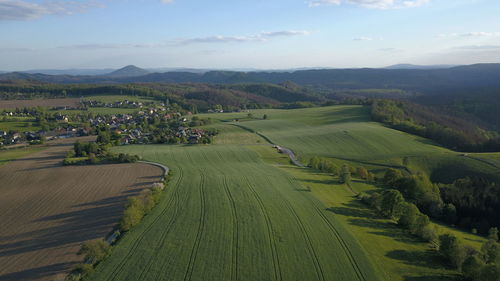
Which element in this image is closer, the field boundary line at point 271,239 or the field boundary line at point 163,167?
the field boundary line at point 271,239

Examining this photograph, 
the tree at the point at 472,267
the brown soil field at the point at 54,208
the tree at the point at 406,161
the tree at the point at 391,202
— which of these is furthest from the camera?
the tree at the point at 406,161

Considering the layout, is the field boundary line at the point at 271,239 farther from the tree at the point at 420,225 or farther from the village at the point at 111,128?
the village at the point at 111,128

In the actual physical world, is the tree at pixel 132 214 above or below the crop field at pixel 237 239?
above

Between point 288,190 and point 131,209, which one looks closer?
point 131,209

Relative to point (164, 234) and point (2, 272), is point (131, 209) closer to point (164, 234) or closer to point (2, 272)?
point (164, 234)

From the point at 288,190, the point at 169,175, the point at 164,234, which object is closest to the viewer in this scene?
the point at 164,234

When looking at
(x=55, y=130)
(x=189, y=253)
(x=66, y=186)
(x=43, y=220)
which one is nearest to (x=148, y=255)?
(x=189, y=253)

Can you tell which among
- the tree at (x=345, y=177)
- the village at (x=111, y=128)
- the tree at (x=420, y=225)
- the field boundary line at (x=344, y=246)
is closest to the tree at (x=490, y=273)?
the field boundary line at (x=344, y=246)
